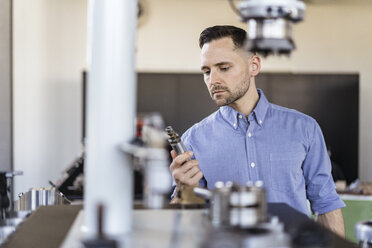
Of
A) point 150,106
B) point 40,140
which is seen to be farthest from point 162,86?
point 40,140

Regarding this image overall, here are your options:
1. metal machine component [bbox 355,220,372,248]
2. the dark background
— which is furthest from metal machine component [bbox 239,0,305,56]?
the dark background

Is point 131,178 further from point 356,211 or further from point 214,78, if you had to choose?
point 356,211

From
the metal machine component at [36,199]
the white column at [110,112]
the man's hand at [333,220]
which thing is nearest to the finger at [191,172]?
the metal machine component at [36,199]

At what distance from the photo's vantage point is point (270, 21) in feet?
3.61

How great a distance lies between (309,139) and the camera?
244 cm

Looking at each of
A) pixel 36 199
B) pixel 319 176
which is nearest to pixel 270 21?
pixel 36 199

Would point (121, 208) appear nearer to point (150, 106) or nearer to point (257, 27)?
point (257, 27)

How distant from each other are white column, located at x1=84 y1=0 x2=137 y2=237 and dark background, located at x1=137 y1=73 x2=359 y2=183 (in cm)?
553

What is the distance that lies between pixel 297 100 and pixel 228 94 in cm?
448

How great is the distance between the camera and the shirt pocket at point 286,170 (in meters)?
2.35

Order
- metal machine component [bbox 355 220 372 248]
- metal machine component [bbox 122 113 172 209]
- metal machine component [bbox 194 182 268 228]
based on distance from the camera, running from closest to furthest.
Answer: metal machine component [bbox 122 113 172 209] → metal machine component [bbox 194 182 268 228] → metal machine component [bbox 355 220 372 248]

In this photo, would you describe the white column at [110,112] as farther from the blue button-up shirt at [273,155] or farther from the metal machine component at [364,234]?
the blue button-up shirt at [273,155]

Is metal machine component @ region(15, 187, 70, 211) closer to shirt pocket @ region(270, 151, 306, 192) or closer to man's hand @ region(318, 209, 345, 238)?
shirt pocket @ region(270, 151, 306, 192)

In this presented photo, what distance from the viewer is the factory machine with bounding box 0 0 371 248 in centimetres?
104
